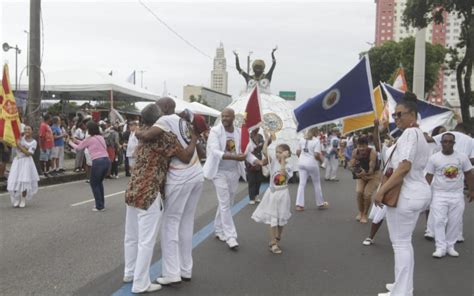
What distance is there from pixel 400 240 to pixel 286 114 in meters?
11.0

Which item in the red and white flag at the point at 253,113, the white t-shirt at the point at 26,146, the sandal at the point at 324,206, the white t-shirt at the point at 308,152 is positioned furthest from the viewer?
the white t-shirt at the point at 308,152

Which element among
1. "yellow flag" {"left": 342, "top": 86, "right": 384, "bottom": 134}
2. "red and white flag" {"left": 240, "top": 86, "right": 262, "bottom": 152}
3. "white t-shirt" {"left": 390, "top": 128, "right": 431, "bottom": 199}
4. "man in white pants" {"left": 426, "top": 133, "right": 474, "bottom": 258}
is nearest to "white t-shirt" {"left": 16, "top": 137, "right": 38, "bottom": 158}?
"red and white flag" {"left": 240, "top": 86, "right": 262, "bottom": 152}

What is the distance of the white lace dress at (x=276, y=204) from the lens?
6.23 meters

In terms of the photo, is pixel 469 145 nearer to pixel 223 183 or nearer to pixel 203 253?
pixel 223 183

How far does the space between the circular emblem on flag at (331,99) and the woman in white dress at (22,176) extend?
5.72 meters

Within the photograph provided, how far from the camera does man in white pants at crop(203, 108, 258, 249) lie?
20.5ft

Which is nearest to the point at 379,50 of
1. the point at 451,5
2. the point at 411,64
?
the point at 411,64

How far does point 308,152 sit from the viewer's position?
10375mm

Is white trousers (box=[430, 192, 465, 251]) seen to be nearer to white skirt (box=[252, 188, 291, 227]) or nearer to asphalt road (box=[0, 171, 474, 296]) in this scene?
asphalt road (box=[0, 171, 474, 296])

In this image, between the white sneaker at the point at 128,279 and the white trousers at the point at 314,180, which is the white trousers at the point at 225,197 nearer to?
the white sneaker at the point at 128,279

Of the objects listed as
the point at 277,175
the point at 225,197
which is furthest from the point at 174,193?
the point at 277,175

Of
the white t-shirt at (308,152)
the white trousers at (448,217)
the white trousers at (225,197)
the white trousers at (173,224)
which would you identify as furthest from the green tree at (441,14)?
the white trousers at (173,224)

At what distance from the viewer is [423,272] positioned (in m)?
5.44

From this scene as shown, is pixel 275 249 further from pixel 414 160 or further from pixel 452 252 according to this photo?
pixel 414 160
